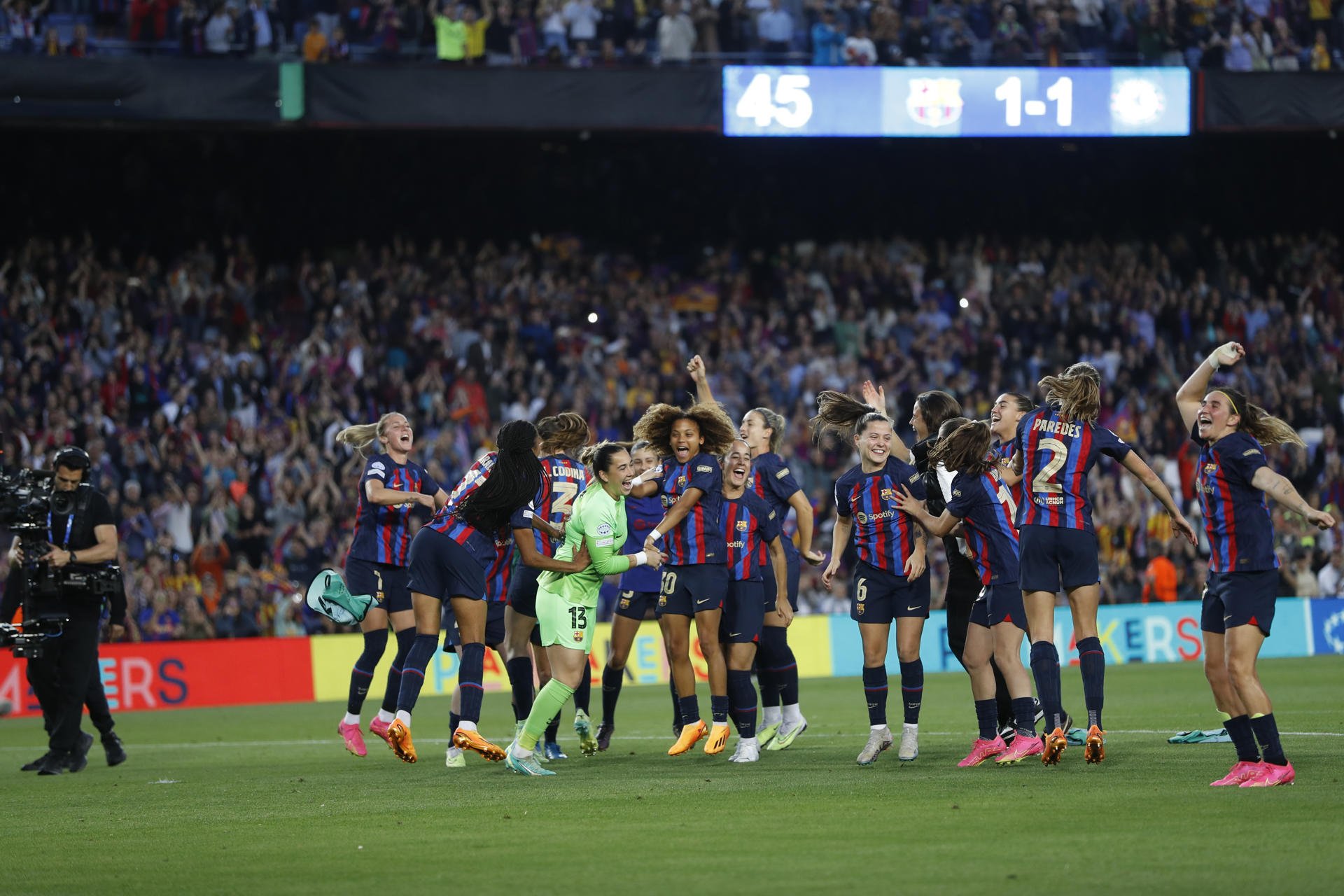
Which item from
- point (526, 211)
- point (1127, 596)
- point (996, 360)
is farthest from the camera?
point (526, 211)

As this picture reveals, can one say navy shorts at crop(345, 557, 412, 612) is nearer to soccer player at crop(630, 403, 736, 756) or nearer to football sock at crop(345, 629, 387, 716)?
football sock at crop(345, 629, 387, 716)

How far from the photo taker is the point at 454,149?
30.2 metres

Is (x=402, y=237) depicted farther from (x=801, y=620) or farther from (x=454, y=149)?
(x=801, y=620)

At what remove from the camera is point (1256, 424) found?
9086mm

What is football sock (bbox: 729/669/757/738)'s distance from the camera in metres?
11.1

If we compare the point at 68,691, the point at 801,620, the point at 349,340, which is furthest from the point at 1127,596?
Answer: the point at 68,691

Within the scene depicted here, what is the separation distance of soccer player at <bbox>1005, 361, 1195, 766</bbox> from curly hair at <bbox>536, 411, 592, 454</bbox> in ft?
10.7

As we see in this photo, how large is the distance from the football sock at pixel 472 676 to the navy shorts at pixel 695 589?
1.27m

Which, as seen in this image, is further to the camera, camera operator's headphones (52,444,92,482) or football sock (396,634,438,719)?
camera operator's headphones (52,444,92,482)

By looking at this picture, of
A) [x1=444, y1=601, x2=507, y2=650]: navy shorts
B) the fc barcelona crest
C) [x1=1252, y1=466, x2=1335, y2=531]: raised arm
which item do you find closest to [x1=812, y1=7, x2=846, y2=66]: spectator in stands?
the fc barcelona crest

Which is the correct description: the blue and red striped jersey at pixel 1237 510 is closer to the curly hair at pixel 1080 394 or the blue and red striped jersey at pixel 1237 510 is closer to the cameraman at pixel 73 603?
the curly hair at pixel 1080 394

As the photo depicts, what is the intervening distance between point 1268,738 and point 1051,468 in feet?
7.72

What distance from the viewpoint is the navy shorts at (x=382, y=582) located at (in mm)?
12617

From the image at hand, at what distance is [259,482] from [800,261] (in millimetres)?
11087
